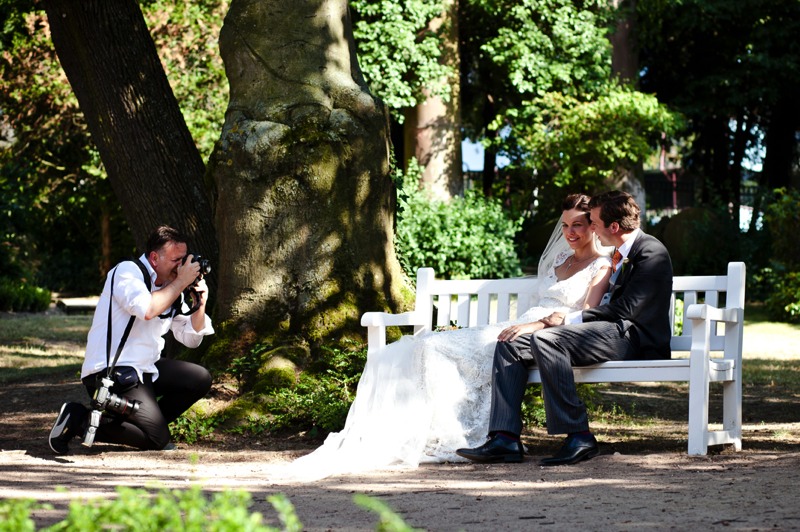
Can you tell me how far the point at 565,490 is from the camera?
4.91 metres

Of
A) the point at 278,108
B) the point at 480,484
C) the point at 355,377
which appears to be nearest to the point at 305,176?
the point at 278,108

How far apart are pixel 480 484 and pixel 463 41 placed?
651 inches

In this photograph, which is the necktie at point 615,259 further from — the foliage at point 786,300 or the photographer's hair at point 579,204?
the foliage at point 786,300

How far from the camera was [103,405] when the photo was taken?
6.10m

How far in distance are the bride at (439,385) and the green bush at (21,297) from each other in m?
13.6

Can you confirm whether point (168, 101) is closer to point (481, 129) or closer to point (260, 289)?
point (260, 289)

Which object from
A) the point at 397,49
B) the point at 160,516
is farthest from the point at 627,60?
the point at 160,516

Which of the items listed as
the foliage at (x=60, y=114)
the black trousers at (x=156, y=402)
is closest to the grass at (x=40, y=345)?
the foliage at (x=60, y=114)

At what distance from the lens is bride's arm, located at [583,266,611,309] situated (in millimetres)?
6297

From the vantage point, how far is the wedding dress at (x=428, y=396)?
6.02 m

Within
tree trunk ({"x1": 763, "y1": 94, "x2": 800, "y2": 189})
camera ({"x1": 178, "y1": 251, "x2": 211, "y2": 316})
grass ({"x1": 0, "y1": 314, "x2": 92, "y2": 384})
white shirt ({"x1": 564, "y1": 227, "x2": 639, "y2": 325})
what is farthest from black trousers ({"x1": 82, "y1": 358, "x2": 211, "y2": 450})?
tree trunk ({"x1": 763, "y1": 94, "x2": 800, "y2": 189})

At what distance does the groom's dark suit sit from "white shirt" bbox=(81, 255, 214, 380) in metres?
2.01

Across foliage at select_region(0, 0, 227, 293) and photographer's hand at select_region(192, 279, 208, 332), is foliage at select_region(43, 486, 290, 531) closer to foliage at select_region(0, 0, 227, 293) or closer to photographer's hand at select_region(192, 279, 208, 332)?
photographer's hand at select_region(192, 279, 208, 332)

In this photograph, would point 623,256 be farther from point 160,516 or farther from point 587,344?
point 160,516
